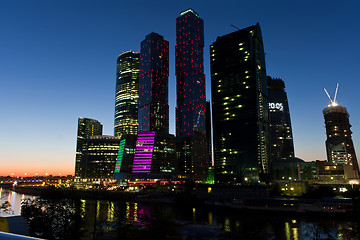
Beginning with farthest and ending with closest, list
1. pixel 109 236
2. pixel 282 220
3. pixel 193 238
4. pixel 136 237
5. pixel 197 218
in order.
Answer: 1. pixel 197 218
2. pixel 282 220
3. pixel 193 238
4. pixel 109 236
5. pixel 136 237

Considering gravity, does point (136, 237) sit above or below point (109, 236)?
above

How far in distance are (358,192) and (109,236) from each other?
148 m

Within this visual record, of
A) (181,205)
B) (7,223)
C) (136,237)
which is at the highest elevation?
(7,223)

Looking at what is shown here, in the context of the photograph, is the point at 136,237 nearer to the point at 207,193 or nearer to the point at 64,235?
the point at 64,235

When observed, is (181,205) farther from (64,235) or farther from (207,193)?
(64,235)

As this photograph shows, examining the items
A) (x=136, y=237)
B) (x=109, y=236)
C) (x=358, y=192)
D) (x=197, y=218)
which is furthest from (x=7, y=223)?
(x=358, y=192)

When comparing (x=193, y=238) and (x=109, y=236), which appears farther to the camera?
(x=193, y=238)

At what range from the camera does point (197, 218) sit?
111750 mm

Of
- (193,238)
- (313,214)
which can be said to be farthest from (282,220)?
(193,238)

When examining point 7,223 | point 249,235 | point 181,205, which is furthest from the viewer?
point 181,205

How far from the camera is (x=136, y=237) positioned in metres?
37.7

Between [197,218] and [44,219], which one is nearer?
[44,219]

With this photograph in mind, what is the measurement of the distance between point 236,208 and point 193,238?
78.0m

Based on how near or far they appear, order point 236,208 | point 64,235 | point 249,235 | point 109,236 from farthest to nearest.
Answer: point 236,208 → point 109,236 → point 64,235 → point 249,235
